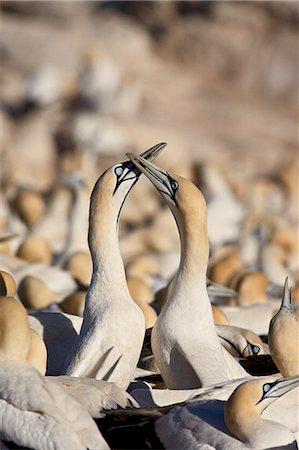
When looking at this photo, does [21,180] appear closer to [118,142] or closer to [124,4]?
[118,142]

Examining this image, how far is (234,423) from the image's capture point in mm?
5254

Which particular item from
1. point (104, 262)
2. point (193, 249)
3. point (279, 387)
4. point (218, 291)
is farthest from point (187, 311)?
point (218, 291)

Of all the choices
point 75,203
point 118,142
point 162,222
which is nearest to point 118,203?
point 75,203

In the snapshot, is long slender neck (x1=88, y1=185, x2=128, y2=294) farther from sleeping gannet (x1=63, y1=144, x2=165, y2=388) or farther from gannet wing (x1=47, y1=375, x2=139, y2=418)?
gannet wing (x1=47, y1=375, x2=139, y2=418)

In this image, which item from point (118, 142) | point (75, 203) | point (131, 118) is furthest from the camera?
point (131, 118)

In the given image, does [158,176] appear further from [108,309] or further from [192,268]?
[108,309]

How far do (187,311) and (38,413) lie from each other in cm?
144

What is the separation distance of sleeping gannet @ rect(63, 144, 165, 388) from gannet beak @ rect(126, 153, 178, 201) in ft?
0.38

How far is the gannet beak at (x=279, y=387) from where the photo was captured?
211 inches

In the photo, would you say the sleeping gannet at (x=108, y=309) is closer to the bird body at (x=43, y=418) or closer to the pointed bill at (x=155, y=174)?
the pointed bill at (x=155, y=174)

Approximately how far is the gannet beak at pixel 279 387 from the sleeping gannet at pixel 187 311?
2.78ft

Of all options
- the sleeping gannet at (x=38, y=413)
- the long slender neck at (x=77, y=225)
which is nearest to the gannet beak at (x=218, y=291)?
the long slender neck at (x=77, y=225)

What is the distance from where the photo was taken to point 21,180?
20.8 metres

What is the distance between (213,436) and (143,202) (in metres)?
14.6
